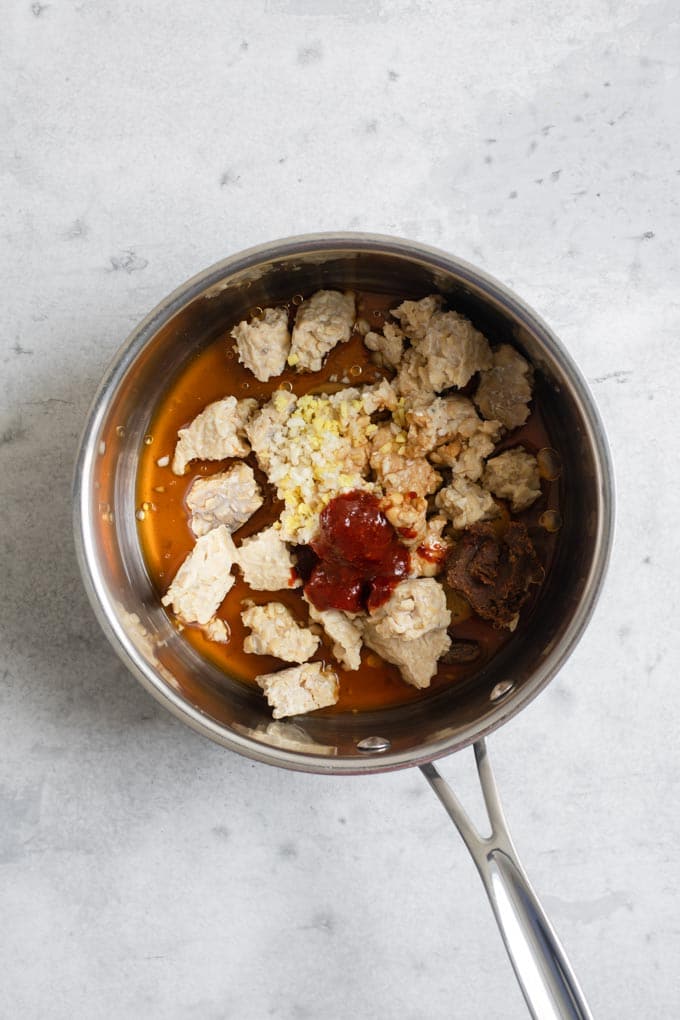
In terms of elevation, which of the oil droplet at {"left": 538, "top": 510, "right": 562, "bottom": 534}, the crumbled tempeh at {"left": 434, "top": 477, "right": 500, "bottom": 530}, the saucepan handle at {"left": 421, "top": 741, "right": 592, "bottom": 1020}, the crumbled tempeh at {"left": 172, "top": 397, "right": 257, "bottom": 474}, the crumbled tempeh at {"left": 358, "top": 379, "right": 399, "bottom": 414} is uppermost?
the crumbled tempeh at {"left": 172, "top": 397, "right": 257, "bottom": 474}

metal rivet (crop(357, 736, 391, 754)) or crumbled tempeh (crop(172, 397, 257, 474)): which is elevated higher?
crumbled tempeh (crop(172, 397, 257, 474))

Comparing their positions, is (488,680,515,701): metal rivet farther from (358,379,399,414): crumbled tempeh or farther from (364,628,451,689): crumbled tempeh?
(358,379,399,414): crumbled tempeh

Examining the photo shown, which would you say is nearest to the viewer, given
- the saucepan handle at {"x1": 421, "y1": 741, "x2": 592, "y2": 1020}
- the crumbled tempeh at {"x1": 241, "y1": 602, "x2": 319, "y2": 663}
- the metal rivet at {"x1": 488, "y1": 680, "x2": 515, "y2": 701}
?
the saucepan handle at {"x1": 421, "y1": 741, "x2": 592, "y2": 1020}

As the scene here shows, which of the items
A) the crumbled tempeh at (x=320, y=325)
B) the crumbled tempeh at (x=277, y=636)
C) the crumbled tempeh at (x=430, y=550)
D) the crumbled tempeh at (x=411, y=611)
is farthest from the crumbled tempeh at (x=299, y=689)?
the crumbled tempeh at (x=320, y=325)

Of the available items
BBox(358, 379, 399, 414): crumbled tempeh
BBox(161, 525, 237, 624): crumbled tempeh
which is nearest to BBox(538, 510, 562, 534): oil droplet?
BBox(358, 379, 399, 414): crumbled tempeh

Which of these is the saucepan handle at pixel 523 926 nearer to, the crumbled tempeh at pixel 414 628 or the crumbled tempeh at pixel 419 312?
the crumbled tempeh at pixel 414 628

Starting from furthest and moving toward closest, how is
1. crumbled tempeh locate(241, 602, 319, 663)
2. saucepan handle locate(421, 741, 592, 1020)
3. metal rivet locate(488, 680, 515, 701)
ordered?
crumbled tempeh locate(241, 602, 319, 663) → metal rivet locate(488, 680, 515, 701) → saucepan handle locate(421, 741, 592, 1020)

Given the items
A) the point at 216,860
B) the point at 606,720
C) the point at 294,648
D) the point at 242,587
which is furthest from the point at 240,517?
the point at 606,720

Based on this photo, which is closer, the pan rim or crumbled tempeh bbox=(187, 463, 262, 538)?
the pan rim
